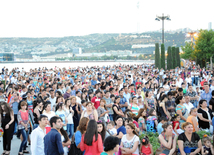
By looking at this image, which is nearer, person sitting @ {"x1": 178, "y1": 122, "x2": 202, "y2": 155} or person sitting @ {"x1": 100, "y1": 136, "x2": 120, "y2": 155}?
person sitting @ {"x1": 100, "y1": 136, "x2": 120, "y2": 155}

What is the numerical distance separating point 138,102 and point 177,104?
4.04 ft

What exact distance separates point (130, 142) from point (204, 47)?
39326 mm

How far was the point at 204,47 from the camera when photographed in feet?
136

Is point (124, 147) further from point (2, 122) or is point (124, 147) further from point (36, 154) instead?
point (2, 122)

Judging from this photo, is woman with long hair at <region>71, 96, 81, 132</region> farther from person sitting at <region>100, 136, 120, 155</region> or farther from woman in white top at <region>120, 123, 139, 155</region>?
person sitting at <region>100, 136, 120, 155</region>

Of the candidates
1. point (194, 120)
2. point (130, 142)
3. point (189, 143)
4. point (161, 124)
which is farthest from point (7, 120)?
point (194, 120)

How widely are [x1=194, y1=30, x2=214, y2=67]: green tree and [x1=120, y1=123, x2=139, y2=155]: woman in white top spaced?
3856 cm

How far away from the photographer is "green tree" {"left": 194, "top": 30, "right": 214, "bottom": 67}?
40906 mm

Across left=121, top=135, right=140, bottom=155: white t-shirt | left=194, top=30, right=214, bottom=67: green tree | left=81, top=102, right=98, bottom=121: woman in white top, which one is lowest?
left=121, top=135, right=140, bottom=155: white t-shirt

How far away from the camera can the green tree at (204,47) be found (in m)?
40.9

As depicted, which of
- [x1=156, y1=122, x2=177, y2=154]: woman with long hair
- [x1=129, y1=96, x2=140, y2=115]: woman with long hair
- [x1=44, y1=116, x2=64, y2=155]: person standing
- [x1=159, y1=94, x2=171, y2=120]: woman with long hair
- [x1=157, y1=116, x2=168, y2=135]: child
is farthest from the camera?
[x1=159, y1=94, x2=171, y2=120]: woman with long hair

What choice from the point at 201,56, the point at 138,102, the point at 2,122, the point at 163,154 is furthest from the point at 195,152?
the point at 201,56

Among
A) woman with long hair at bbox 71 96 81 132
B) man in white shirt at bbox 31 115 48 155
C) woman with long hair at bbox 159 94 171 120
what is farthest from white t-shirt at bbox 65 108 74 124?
woman with long hair at bbox 159 94 171 120

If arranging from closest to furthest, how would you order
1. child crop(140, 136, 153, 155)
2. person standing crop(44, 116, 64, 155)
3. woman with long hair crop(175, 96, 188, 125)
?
person standing crop(44, 116, 64, 155) < child crop(140, 136, 153, 155) < woman with long hair crop(175, 96, 188, 125)
